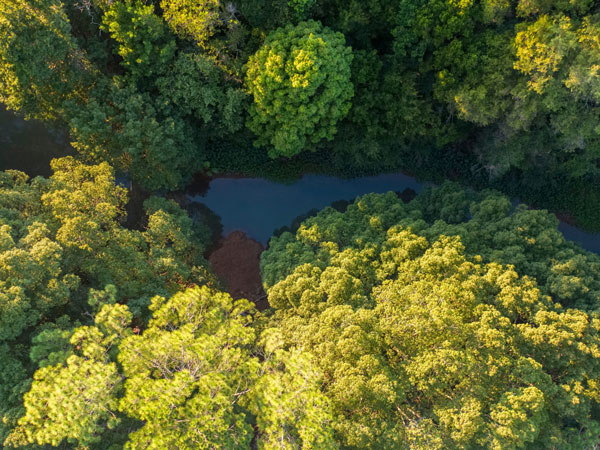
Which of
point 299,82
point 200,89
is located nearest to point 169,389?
point 299,82

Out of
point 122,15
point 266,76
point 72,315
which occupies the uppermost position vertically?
point 122,15

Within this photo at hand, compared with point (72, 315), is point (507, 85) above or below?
above

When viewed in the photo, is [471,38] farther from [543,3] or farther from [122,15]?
[122,15]

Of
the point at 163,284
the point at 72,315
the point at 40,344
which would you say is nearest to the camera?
the point at 40,344

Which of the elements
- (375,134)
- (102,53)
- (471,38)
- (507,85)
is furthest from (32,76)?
(507,85)

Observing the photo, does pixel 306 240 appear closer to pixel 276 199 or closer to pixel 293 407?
pixel 276 199
